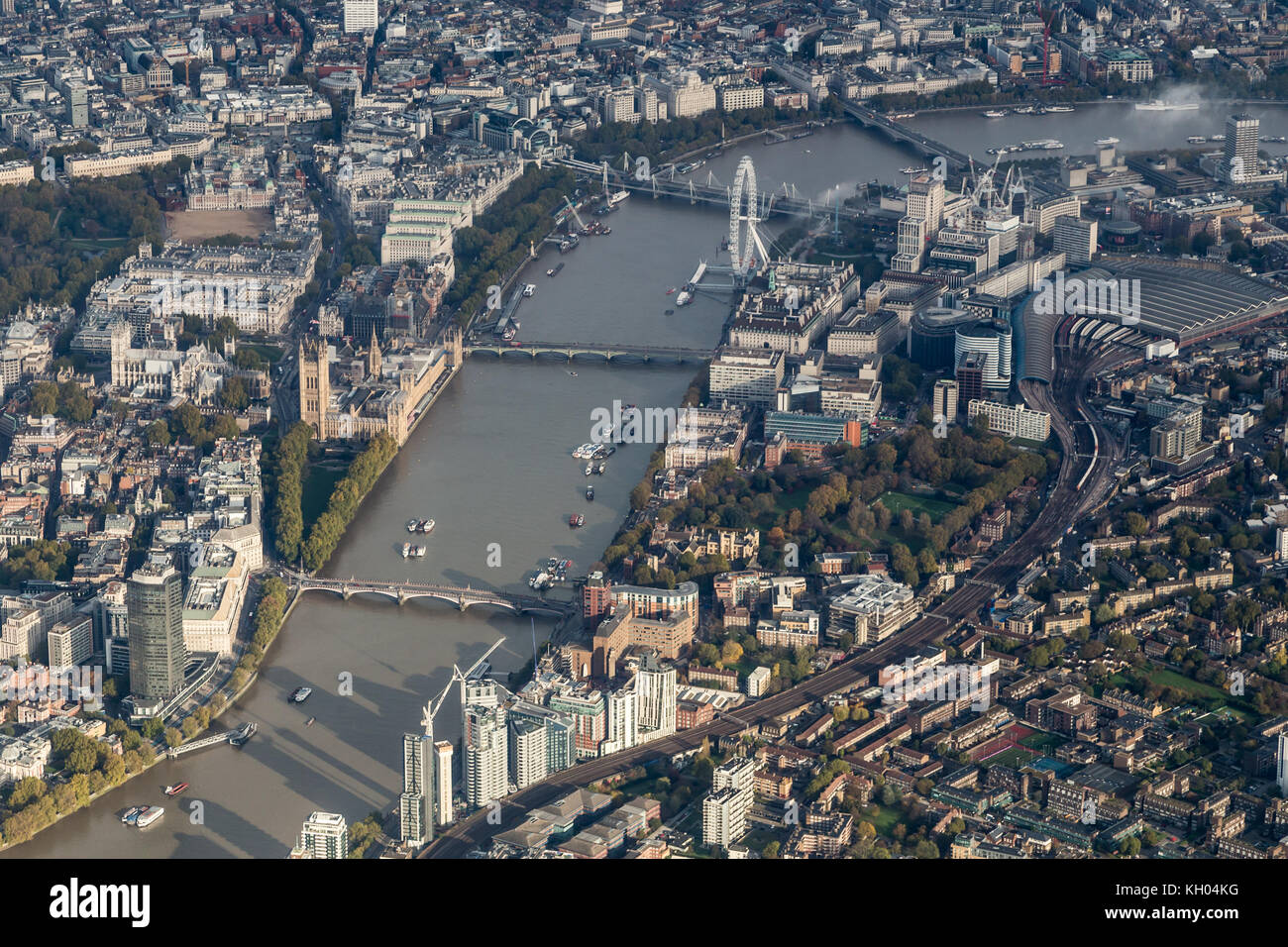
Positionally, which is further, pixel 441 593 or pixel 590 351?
pixel 590 351

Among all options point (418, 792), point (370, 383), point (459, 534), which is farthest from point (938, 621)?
point (370, 383)

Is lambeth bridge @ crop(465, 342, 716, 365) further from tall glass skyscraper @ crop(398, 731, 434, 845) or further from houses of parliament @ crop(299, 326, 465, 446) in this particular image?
tall glass skyscraper @ crop(398, 731, 434, 845)

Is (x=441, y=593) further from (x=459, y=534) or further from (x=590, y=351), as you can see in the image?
(x=590, y=351)

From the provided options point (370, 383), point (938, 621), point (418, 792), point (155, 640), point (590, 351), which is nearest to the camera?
point (418, 792)

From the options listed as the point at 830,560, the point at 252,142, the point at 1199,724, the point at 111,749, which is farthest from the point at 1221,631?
the point at 252,142

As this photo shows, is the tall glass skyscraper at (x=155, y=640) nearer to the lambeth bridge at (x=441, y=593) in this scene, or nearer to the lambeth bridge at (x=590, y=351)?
the lambeth bridge at (x=441, y=593)

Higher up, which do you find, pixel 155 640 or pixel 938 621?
pixel 155 640

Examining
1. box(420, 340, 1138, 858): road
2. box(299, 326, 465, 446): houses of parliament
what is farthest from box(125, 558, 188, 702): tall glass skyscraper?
box(299, 326, 465, 446): houses of parliament

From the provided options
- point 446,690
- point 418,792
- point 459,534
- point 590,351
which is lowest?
point 459,534

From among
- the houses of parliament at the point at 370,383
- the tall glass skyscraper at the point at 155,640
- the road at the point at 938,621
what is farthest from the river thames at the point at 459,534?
the road at the point at 938,621
